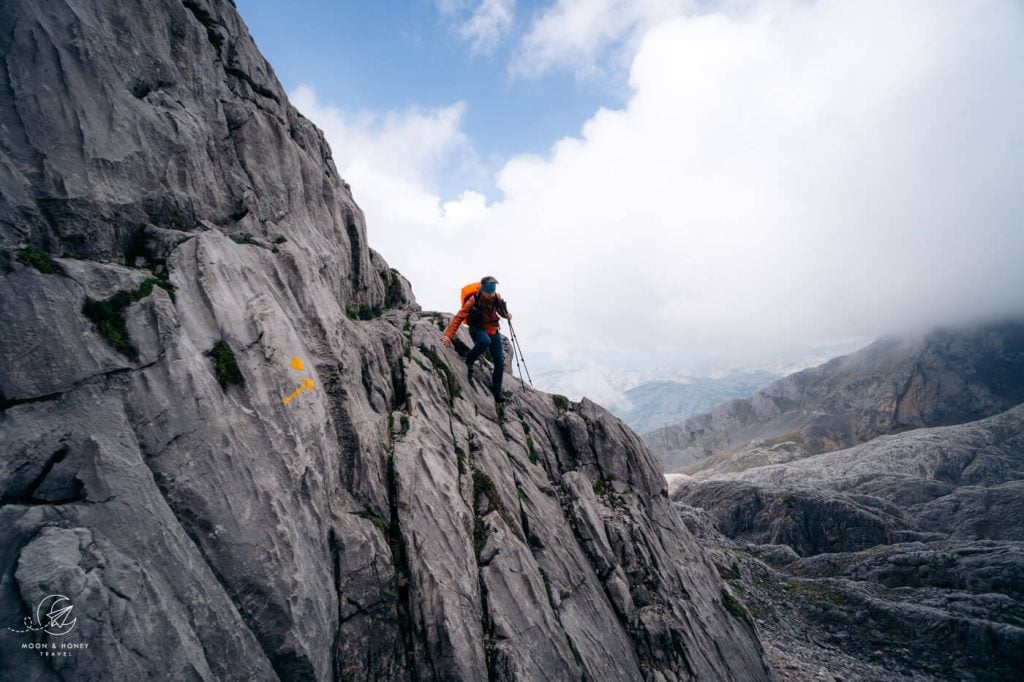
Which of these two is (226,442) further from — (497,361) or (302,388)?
(497,361)

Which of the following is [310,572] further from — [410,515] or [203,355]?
[203,355]

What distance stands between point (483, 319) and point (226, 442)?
16913 mm

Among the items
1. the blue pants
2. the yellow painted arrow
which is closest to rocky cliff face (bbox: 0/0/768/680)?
the yellow painted arrow

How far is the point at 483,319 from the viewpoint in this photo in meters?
28.2

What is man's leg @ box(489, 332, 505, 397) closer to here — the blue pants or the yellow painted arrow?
the blue pants

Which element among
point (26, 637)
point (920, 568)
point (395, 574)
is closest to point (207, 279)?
point (26, 637)

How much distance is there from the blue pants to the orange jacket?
416mm

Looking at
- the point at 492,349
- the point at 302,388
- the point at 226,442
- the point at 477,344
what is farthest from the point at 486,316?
the point at 226,442

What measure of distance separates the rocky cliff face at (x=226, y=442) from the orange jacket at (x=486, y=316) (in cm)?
311

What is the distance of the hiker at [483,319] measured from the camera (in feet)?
89.9

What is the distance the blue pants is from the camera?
28406 millimetres

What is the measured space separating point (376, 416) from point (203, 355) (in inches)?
328

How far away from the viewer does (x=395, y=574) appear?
1706 cm

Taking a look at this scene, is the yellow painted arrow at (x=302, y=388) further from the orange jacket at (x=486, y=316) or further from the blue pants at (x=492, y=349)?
the blue pants at (x=492, y=349)
